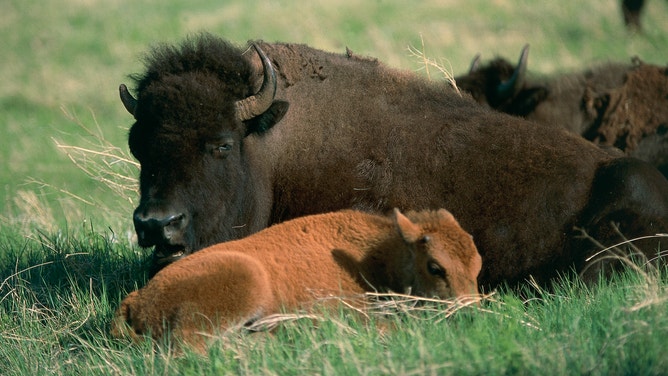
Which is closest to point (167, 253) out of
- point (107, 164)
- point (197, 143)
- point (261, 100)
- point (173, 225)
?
point (173, 225)

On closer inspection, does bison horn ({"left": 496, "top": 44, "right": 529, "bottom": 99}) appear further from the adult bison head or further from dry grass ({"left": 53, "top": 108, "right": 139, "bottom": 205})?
the adult bison head

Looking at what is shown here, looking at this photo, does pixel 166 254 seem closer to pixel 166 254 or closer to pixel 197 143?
pixel 166 254

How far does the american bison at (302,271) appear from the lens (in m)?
5.64

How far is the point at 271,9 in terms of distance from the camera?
3547cm

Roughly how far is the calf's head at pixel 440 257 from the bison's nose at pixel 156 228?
1.61m

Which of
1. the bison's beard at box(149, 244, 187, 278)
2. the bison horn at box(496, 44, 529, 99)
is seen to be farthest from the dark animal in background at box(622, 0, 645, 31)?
the bison's beard at box(149, 244, 187, 278)

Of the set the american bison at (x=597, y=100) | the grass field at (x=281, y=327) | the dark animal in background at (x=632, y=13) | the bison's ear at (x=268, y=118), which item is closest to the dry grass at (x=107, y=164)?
the grass field at (x=281, y=327)

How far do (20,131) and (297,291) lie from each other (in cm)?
2216

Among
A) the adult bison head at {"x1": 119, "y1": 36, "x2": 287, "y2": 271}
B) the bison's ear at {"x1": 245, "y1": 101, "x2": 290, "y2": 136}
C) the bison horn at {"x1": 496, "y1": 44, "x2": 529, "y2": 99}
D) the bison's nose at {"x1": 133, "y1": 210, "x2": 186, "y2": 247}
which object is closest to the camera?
the bison's nose at {"x1": 133, "y1": 210, "x2": 186, "y2": 247}

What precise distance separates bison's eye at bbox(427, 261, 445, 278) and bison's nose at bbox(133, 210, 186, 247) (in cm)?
183

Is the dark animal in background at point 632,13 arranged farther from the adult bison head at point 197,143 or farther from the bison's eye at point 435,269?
the bison's eye at point 435,269

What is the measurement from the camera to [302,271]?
6023 mm

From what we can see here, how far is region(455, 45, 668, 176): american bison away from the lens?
1202cm

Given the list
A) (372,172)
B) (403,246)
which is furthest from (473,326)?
(372,172)
